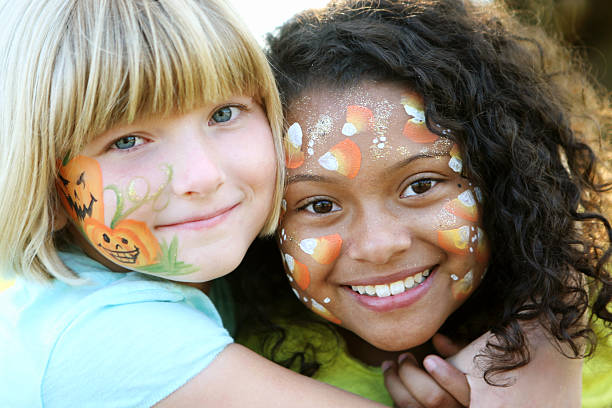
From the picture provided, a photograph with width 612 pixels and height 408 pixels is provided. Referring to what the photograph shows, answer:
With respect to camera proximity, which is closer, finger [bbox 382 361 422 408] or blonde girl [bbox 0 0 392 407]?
blonde girl [bbox 0 0 392 407]

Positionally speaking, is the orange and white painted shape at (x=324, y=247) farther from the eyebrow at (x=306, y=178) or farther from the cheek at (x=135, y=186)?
the cheek at (x=135, y=186)

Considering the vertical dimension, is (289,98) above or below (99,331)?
above

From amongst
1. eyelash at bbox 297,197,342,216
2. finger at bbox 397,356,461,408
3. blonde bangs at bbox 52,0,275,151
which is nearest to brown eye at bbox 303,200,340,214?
eyelash at bbox 297,197,342,216

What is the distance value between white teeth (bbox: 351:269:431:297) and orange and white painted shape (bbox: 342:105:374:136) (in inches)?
18.6

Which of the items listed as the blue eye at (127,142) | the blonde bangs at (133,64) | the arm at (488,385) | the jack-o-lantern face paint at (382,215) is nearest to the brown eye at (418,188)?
the jack-o-lantern face paint at (382,215)

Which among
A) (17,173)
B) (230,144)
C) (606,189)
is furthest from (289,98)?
(606,189)

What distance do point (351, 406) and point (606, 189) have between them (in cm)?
119

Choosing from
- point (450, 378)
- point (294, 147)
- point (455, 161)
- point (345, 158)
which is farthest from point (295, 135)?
point (450, 378)

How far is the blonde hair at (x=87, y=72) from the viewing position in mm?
1407

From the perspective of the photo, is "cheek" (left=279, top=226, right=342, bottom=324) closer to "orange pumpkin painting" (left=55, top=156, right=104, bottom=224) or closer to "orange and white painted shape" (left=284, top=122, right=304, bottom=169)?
"orange and white painted shape" (left=284, top=122, right=304, bottom=169)

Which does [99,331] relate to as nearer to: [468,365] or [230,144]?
[230,144]

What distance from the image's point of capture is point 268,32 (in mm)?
2031

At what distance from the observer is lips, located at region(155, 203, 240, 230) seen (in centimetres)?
157

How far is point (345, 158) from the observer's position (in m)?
1.69
